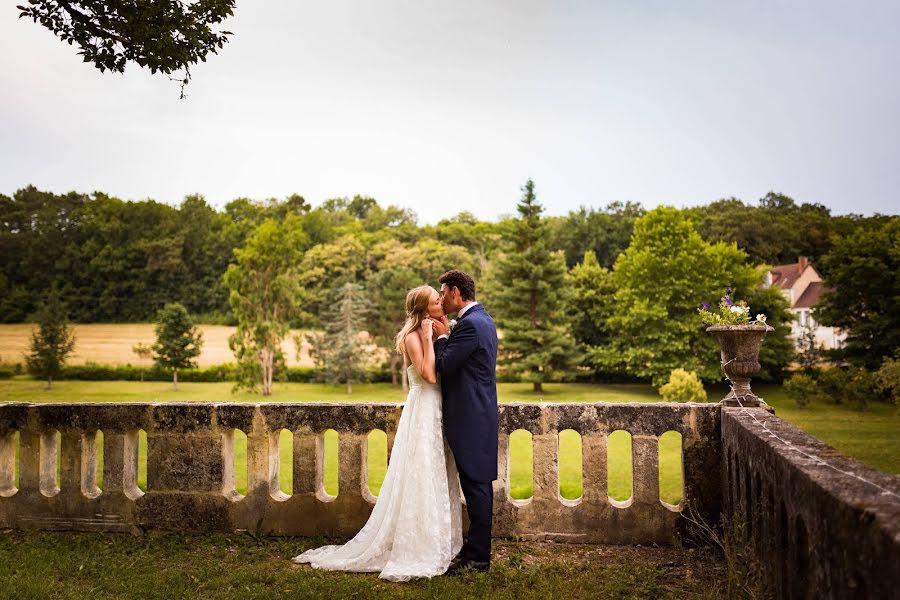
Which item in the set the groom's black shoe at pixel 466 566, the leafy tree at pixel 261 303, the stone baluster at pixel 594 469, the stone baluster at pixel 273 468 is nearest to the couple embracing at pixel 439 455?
the groom's black shoe at pixel 466 566

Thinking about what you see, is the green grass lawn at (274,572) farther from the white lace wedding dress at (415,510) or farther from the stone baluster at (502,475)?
the stone baluster at (502,475)

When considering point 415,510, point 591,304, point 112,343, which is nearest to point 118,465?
point 415,510

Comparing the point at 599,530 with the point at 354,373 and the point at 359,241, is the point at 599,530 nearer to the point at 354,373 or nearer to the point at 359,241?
the point at 354,373

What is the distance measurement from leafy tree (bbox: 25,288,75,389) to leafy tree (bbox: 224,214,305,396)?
26.4ft

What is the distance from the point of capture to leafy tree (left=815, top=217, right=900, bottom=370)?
31500mm

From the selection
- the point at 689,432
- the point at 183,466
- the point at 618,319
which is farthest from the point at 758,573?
the point at 618,319

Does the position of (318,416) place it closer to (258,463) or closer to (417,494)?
(258,463)

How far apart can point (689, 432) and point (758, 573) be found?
5.72 feet

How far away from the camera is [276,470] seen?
5.68 m

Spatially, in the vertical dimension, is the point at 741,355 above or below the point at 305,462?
above

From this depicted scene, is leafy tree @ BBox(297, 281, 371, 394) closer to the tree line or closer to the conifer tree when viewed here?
the conifer tree

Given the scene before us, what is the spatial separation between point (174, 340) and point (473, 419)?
1427 inches

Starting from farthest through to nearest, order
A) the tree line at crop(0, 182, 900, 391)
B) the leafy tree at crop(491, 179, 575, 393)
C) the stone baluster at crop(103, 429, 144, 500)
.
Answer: the leafy tree at crop(491, 179, 575, 393)
the tree line at crop(0, 182, 900, 391)
the stone baluster at crop(103, 429, 144, 500)

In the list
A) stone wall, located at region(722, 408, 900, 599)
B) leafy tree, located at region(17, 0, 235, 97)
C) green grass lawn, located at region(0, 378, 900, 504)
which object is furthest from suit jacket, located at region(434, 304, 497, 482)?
green grass lawn, located at region(0, 378, 900, 504)
